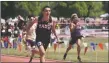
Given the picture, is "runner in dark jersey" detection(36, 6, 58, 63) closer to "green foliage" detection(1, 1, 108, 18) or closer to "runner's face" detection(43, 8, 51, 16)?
"runner's face" detection(43, 8, 51, 16)

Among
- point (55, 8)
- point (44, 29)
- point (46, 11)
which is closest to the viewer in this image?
point (46, 11)

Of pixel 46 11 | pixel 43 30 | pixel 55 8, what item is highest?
pixel 46 11

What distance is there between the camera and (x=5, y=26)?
24.8 metres

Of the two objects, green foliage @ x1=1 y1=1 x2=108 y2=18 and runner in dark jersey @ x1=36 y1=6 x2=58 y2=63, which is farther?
green foliage @ x1=1 y1=1 x2=108 y2=18

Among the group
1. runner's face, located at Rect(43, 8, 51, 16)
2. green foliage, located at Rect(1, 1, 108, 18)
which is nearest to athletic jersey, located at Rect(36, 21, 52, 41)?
runner's face, located at Rect(43, 8, 51, 16)

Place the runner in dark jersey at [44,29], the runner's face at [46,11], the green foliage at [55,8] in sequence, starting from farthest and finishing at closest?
the green foliage at [55,8] < the runner in dark jersey at [44,29] < the runner's face at [46,11]

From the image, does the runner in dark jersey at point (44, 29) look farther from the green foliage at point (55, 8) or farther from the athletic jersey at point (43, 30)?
A: the green foliage at point (55, 8)

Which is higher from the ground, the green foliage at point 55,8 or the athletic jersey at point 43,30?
the athletic jersey at point 43,30

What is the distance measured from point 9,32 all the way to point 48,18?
14.6 metres

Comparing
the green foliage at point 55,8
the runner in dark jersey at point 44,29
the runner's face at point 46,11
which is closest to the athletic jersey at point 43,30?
the runner in dark jersey at point 44,29

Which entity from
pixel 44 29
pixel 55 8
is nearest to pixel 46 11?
pixel 44 29

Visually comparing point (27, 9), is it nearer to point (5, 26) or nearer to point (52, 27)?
point (5, 26)

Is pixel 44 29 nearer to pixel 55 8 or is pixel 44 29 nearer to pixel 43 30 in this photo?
pixel 43 30

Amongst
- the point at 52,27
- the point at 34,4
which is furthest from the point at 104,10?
the point at 52,27
